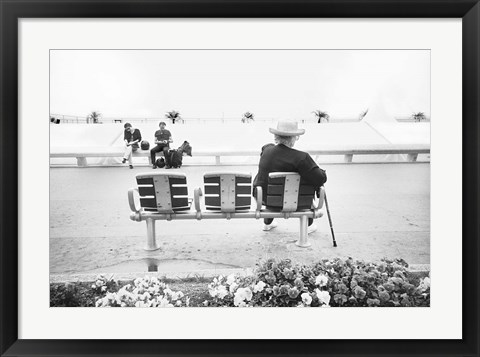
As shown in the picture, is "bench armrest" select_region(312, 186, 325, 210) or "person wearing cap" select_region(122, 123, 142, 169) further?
"bench armrest" select_region(312, 186, 325, 210)

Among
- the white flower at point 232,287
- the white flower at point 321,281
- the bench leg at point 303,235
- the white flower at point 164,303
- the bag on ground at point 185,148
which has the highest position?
the bag on ground at point 185,148

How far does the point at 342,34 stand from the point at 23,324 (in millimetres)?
2654

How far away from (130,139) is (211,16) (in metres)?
1.01

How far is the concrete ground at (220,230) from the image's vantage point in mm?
2572

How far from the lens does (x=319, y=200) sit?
119 inches

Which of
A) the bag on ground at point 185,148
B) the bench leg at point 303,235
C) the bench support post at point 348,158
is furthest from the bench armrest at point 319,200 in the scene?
the bag on ground at point 185,148

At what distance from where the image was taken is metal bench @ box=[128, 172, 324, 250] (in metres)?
2.97

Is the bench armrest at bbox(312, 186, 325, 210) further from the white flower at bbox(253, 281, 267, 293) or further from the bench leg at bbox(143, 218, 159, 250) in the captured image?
the bench leg at bbox(143, 218, 159, 250)

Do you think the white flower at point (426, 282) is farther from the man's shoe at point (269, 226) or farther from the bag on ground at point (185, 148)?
the bag on ground at point (185, 148)

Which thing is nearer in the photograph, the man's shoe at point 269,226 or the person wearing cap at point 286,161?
the person wearing cap at point 286,161

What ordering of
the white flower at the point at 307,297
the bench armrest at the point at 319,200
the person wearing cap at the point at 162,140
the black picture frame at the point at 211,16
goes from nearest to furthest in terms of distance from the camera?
the black picture frame at the point at 211,16 → the white flower at the point at 307,297 → the person wearing cap at the point at 162,140 → the bench armrest at the point at 319,200

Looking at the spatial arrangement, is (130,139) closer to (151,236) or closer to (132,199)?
(132,199)

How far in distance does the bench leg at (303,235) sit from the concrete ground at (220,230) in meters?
0.04

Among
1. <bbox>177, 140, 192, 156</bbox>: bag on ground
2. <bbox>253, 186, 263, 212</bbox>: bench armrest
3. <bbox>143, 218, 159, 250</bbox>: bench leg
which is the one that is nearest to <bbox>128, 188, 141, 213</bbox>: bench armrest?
<bbox>143, 218, 159, 250</bbox>: bench leg
